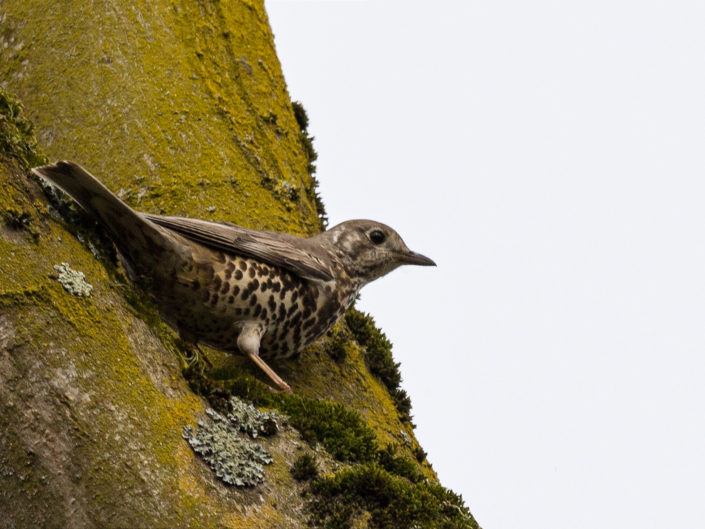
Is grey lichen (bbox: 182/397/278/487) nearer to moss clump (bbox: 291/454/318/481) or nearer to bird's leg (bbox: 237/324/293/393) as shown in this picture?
moss clump (bbox: 291/454/318/481)

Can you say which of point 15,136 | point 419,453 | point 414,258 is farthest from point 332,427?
point 414,258

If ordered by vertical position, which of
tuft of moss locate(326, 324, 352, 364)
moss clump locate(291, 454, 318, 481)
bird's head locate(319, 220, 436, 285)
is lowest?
moss clump locate(291, 454, 318, 481)

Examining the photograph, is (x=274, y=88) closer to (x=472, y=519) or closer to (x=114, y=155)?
(x=114, y=155)

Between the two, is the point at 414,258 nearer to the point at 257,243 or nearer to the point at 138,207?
the point at 257,243

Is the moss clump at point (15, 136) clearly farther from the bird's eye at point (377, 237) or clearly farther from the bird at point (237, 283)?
the bird's eye at point (377, 237)

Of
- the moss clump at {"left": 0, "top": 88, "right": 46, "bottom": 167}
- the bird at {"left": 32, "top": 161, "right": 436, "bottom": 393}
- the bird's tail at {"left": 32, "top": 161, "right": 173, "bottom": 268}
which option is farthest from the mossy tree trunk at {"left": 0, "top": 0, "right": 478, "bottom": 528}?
the bird at {"left": 32, "top": 161, "right": 436, "bottom": 393}

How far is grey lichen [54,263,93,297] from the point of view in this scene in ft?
10.7

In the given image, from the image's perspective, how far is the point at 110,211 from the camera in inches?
160

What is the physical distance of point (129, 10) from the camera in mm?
6543

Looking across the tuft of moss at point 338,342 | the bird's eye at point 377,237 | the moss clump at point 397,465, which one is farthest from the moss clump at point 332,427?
the bird's eye at point 377,237

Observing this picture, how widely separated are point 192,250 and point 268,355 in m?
0.91

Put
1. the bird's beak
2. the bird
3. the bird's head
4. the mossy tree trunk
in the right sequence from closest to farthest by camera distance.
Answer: the mossy tree trunk, the bird, the bird's head, the bird's beak

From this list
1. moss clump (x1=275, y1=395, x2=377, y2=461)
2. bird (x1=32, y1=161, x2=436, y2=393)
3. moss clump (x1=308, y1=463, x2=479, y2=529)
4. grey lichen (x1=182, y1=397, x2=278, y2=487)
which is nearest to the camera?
grey lichen (x1=182, y1=397, x2=278, y2=487)

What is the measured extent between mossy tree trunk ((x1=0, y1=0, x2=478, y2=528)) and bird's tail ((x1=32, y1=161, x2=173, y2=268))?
13cm
